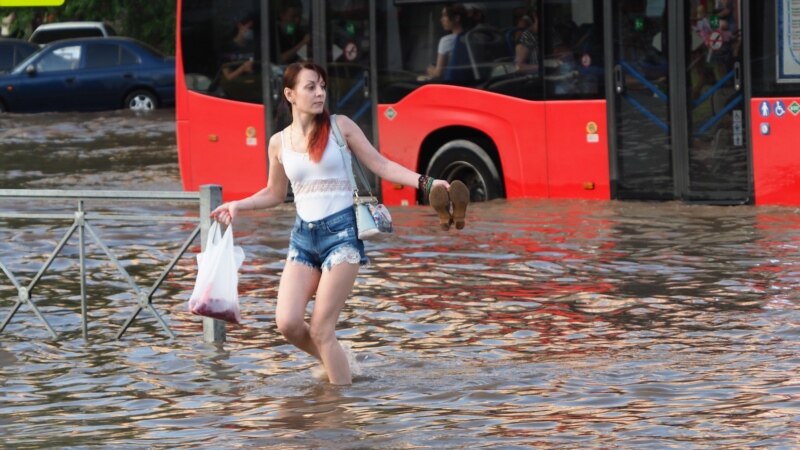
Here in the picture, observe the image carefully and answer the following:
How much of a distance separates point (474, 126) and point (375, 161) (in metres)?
9.03

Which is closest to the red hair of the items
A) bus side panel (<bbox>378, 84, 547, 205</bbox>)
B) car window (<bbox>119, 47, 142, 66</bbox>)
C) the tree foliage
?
bus side panel (<bbox>378, 84, 547, 205</bbox>)

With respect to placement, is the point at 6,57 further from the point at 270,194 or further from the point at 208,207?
the point at 270,194

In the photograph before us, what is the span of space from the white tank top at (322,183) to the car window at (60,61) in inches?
1068

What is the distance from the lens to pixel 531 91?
1711 centimetres

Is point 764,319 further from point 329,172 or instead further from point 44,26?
point 44,26

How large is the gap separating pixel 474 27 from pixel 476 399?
9231mm

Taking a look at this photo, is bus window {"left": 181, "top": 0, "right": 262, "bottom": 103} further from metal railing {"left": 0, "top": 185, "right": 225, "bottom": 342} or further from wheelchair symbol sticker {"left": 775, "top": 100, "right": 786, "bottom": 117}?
metal railing {"left": 0, "top": 185, "right": 225, "bottom": 342}

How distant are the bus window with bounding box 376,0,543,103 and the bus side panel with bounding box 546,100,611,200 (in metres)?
0.35

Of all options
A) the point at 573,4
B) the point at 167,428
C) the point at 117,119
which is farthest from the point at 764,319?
the point at 117,119

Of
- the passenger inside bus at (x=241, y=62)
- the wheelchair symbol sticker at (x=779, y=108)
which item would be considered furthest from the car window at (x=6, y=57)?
the wheelchair symbol sticker at (x=779, y=108)

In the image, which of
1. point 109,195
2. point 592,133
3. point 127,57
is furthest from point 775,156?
point 127,57

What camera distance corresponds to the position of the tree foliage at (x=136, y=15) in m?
43.7

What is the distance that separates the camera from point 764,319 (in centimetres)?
1055

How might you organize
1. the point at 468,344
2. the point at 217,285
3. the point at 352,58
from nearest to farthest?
1. the point at 217,285
2. the point at 468,344
3. the point at 352,58
